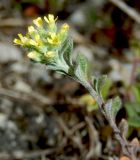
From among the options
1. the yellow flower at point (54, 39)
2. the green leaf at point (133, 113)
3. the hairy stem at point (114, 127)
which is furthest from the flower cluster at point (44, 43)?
the green leaf at point (133, 113)

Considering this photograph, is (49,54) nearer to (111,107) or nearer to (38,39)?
(38,39)

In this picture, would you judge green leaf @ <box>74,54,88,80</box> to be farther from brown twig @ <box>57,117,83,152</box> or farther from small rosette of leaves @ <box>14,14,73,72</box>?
brown twig @ <box>57,117,83,152</box>

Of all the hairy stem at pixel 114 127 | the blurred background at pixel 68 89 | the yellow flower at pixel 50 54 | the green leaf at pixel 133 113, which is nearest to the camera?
the yellow flower at pixel 50 54

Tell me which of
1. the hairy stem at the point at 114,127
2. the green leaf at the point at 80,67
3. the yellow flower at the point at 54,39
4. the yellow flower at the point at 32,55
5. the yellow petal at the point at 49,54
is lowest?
the hairy stem at the point at 114,127

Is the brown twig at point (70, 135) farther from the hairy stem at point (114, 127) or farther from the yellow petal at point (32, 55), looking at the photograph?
the yellow petal at point (32, 55)

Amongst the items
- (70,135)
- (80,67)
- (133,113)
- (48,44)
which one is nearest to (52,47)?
(48,44)

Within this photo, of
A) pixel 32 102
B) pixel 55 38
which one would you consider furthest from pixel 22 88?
pixel 55 38
